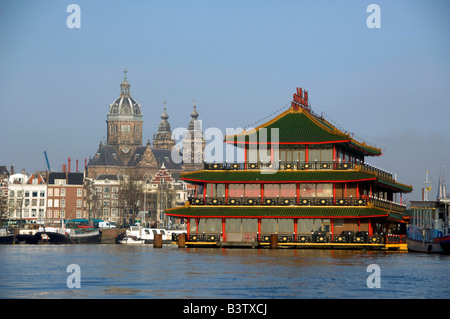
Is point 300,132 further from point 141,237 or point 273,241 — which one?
point 141,237

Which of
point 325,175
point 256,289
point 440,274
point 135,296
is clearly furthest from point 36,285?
point 325,175

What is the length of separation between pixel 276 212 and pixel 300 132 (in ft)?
38.0

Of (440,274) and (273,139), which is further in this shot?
(273,139)

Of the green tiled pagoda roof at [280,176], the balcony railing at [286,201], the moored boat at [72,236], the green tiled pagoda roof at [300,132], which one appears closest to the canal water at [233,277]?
the balcony railing at [286,201]

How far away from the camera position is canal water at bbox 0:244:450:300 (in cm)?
5259

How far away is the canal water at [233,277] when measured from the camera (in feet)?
173

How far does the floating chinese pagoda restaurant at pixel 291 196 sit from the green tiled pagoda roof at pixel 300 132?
0.12 m

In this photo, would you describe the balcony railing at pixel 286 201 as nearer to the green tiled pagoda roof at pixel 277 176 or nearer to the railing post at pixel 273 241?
the green tiled pagoda roof at pixel 277 176

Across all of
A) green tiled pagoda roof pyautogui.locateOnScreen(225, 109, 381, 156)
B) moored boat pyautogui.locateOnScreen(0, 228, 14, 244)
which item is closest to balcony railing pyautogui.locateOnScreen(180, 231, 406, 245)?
green tiled pagoda roof pyautogui.locateOnScreen(225, 109, 381, 156)

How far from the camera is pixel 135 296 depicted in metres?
50.6

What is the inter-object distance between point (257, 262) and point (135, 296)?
28108 millimetres
